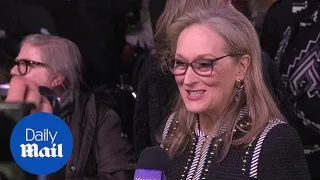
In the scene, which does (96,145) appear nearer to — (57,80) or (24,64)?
(57,80)

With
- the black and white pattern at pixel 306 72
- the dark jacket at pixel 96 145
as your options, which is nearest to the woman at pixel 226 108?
the dark jacket at pixel 96 145

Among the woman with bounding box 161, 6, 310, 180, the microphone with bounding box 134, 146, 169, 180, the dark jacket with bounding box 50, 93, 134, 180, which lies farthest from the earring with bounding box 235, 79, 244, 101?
the dark jacket with bounding box 50, 93, 134, 180

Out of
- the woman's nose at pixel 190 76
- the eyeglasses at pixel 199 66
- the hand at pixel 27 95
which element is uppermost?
the eyeglasses at pixel 199 66

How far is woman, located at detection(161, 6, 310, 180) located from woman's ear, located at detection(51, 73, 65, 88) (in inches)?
32.0

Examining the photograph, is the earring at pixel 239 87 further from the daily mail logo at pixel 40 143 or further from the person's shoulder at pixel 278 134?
the daily mail logo at pixel 40 143

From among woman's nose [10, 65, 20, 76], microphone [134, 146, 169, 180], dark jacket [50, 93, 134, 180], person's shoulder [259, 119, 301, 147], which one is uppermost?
microphone [134, 146, 169, 180]

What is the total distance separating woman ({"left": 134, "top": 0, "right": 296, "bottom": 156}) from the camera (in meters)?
2.96

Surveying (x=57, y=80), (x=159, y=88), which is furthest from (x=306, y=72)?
(x=57, y=80)

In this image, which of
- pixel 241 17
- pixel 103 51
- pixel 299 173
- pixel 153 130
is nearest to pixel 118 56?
pixel 103 51

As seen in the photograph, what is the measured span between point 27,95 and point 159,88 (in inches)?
36.8

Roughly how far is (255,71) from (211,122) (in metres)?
0.21

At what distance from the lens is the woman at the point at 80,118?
2.96m

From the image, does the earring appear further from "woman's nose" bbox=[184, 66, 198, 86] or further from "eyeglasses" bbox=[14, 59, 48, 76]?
"eyeglasses" bbox=[14, 59, 48, 76]

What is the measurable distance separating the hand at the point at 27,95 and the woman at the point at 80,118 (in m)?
0.43
